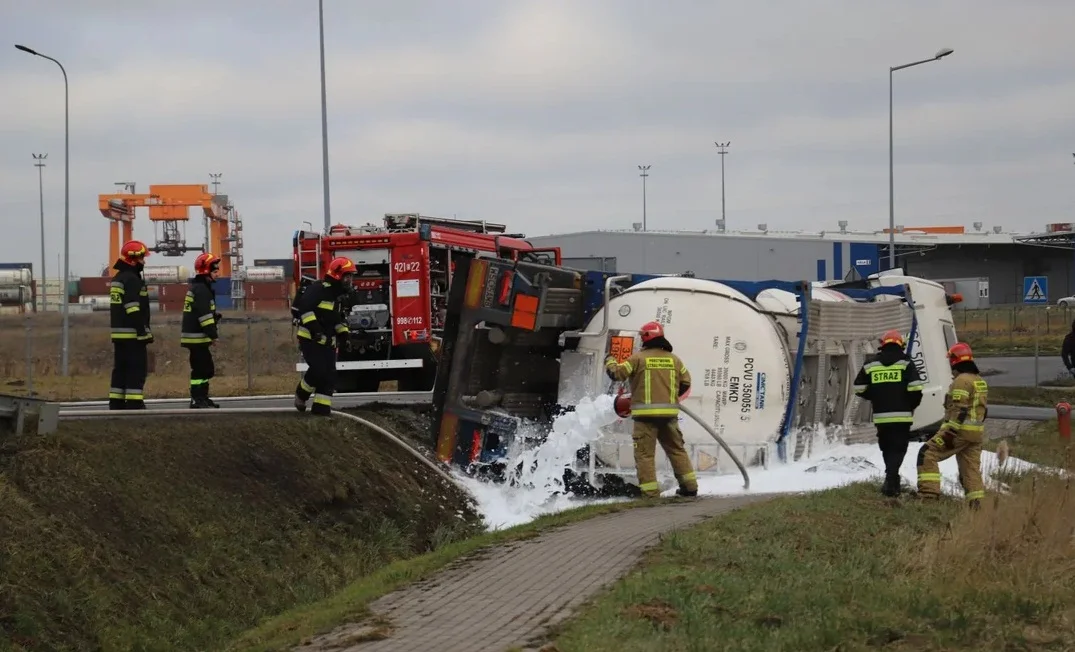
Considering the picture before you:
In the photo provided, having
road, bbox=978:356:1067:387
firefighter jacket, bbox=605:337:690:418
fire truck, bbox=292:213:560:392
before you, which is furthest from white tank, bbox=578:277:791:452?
road, bbox=978:356:1067:387

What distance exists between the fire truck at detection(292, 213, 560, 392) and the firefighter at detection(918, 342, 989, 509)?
31.5ft

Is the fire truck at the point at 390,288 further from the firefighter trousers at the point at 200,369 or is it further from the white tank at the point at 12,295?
the white tank at the point at 12,295

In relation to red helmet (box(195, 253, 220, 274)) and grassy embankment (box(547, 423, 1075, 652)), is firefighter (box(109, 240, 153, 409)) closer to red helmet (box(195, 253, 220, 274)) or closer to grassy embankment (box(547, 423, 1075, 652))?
red helmet (box(195, 253, 220, 274))

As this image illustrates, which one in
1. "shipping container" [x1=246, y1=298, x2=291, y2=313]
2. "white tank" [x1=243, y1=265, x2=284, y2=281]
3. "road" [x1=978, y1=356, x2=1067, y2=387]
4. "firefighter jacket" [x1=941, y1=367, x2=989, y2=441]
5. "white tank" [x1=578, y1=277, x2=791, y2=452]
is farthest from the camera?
"white tank" [x1=243, y1=265, x2=284, y2=281]

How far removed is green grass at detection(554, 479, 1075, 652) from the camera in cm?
661

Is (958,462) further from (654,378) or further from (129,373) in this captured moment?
(129,373)

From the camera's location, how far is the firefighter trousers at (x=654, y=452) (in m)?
12.1

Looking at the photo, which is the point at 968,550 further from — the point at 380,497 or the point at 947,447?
the point at 380,497

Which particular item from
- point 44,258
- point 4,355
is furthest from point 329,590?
point 44,258

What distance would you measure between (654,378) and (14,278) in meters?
68.6

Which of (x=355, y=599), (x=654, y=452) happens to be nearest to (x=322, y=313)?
(x=654, y=452)

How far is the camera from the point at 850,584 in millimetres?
7680

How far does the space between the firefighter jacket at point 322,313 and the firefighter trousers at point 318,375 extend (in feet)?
0.27

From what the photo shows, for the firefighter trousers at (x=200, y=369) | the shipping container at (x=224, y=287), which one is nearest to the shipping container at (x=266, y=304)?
the shipping container at (x=224, y=287)
